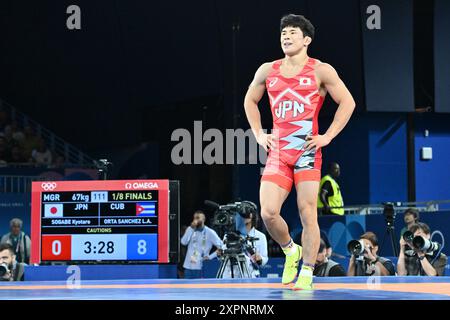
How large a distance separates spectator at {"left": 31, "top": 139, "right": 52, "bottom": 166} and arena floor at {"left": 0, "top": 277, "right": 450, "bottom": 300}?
32.2 ft

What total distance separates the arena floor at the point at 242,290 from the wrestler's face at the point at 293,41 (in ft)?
4.86

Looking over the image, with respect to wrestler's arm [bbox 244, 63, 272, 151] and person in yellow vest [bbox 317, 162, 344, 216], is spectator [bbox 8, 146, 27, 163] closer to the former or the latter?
person in yellow vest [bbox 317, 162, 344, 216]

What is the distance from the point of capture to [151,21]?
17.1 m

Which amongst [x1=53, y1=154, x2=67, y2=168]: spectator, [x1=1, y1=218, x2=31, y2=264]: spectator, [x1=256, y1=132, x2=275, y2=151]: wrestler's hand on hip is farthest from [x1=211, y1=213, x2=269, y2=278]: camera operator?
[x1=53, y1=154, x2=67, y2=168]: spectator

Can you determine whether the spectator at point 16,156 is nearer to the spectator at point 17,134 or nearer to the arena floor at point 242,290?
the spectator at point 17,134

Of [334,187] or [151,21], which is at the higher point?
[151,21]

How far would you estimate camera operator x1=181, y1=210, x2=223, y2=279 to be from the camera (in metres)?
12.1

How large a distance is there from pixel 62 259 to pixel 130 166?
32.7 feet

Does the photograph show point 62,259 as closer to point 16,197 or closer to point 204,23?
point 16,197

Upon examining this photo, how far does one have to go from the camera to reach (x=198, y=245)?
12.2 meters

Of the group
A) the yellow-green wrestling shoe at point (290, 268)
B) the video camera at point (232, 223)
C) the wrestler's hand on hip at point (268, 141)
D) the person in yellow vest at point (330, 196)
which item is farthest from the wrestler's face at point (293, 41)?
the person in yellow vest at point (330, 196)

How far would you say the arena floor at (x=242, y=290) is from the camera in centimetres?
488
